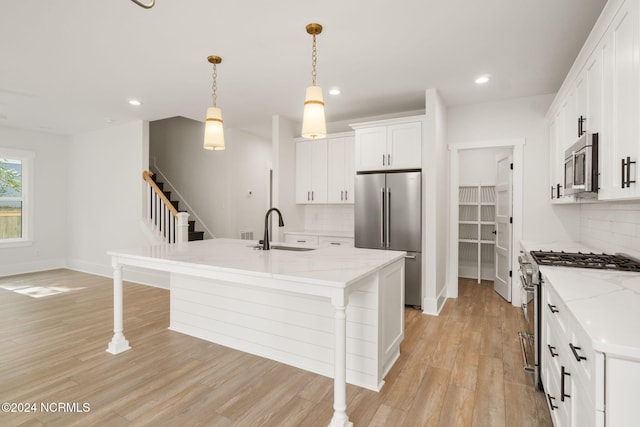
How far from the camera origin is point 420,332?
330 cm

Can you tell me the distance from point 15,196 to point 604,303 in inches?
327

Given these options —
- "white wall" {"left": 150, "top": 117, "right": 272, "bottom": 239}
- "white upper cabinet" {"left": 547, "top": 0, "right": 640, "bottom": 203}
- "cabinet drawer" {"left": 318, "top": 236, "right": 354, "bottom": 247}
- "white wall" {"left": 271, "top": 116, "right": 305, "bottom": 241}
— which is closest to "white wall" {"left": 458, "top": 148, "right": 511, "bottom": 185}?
"cabinet drawer" {"left": 318, "top": 236, "right": 354, "bottom": 247}

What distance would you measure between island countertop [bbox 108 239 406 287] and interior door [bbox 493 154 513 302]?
8.69 feet

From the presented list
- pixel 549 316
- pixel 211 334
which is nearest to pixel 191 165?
pixel 211 334

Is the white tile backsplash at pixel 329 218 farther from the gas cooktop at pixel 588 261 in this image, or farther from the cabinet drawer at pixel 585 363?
the cabinet drawer at pixel 585 363

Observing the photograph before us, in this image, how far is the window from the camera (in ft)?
19.2

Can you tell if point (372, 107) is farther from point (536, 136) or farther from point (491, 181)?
point (491, 181)

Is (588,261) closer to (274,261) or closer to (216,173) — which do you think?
(274,261)

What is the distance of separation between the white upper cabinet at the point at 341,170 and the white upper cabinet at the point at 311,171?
107 millimetres

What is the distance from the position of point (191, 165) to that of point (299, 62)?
13.8 feet

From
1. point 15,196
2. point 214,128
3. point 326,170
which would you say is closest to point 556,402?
point 214,128

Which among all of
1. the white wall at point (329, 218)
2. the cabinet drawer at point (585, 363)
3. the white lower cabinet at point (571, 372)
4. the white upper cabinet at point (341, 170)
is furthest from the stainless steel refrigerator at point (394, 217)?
the cabinet drawer at point (585, 363)

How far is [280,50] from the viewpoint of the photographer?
2.96m

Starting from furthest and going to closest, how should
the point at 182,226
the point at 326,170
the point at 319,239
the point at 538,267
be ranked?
the point at 326,170, the point at 319,239, the point at 182,226, the point at 538,267
